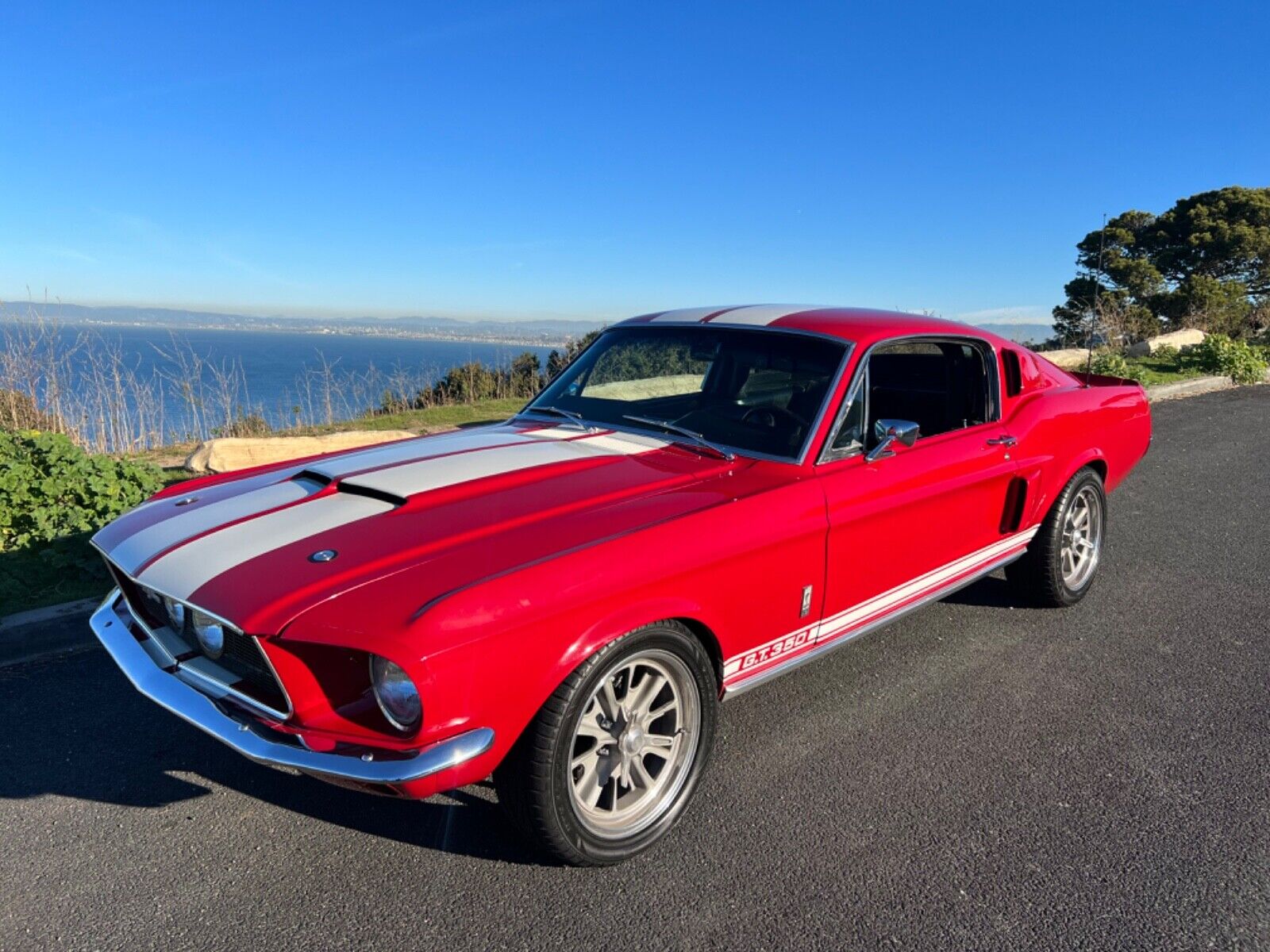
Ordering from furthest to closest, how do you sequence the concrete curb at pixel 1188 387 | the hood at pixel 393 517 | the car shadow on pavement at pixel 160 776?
the concrete curb at pixel 1188 387 < the car shadow on pavement at pixel 160 776 < the hood at pixel 393 517

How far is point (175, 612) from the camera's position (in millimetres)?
2441

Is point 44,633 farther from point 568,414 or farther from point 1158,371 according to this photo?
point 1158,371

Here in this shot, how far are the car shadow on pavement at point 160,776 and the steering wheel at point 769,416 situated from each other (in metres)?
1.65

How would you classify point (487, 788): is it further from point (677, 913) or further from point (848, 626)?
point (848, 626)

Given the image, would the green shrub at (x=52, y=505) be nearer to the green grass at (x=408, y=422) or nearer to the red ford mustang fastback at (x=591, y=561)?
the red ford mustang fastback at (x=591, y=561)

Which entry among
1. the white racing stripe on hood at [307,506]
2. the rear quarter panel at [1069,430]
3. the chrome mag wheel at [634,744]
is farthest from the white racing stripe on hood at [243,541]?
the rear quarter panel at [1069,430]

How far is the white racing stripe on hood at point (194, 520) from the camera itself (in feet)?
8.21

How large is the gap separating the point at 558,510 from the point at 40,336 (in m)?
6.57

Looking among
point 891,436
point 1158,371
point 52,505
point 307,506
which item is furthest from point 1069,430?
point 1158,371

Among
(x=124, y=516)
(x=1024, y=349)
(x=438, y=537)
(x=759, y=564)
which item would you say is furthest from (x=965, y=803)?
(x=124, y=516)

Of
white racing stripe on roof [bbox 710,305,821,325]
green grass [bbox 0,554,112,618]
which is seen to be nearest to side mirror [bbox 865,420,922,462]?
white racing stripe on roof [bbox 710,305,821,325]

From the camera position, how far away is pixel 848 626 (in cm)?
313

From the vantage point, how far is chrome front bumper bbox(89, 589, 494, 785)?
78.5 inches

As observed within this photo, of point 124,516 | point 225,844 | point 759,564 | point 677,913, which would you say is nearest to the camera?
point 677,913
